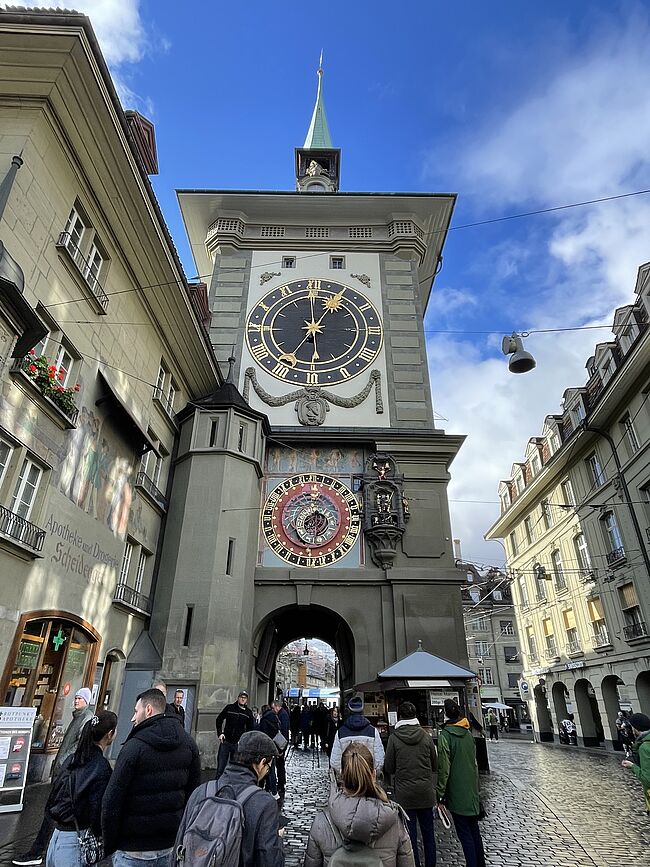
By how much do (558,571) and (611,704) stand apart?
26.2 feet

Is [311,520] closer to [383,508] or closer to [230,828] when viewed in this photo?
[383,508]

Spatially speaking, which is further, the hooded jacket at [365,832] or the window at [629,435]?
the window at [629,435]

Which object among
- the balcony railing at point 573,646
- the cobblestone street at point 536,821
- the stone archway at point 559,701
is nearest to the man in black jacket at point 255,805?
the cobblestone street at point 536,821

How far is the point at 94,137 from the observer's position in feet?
39.5

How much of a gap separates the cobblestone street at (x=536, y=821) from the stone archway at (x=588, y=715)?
15482 millimetres

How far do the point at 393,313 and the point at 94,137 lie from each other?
1435cm

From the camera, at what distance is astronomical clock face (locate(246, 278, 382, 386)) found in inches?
876

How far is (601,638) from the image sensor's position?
26328 millimetres

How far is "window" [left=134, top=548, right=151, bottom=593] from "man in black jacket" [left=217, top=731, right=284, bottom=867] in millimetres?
13087

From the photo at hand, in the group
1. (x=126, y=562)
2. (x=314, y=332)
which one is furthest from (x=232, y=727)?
(x=314, y=332)

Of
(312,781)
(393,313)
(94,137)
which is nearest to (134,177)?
(94,137)

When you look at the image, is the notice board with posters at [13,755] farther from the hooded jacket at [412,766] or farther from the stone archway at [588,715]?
the stone archway at [588,715]

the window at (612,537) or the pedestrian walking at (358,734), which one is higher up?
the window at (612,537)

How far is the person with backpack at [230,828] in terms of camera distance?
2676mm
